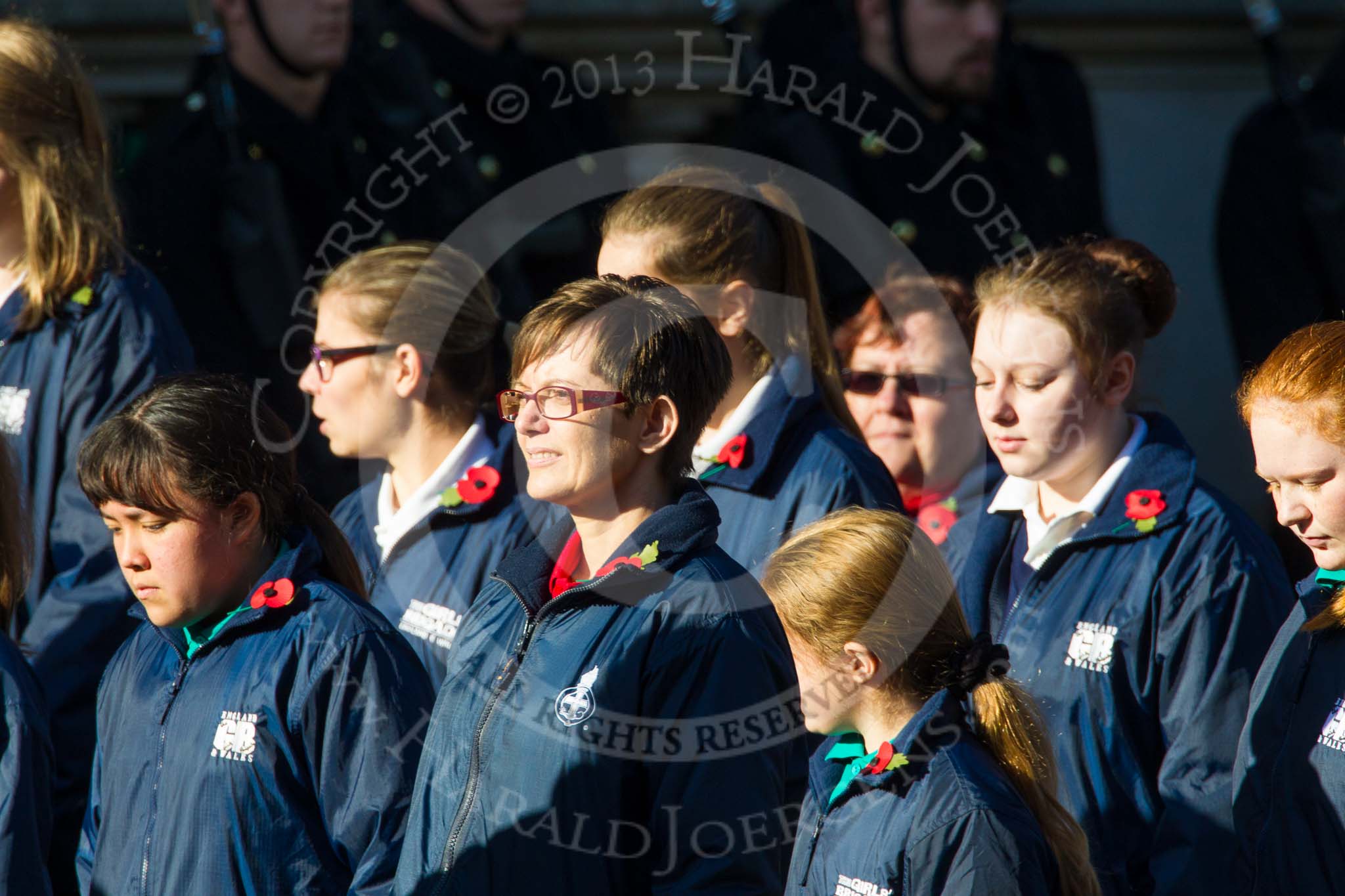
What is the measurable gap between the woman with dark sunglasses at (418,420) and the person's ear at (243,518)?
1.88ft

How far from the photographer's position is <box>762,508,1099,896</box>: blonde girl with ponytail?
2285mm

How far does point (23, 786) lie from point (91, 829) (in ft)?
0.43

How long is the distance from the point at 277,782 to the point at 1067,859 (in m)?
1.14

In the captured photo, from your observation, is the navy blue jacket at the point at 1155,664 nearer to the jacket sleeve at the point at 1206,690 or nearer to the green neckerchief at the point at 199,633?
the jacket sleeve at the point at 1206,690

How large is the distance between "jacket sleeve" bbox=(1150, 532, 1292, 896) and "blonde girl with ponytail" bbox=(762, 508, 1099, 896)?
1.36 feet

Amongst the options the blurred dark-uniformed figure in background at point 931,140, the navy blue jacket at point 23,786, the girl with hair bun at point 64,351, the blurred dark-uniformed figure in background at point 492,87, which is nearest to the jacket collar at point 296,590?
the navy blue jacket at point 23,786

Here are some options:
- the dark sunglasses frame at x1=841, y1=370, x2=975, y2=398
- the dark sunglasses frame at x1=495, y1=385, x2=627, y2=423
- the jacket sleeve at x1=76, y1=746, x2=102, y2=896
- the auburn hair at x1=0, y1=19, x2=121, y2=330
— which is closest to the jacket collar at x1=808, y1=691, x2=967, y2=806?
the dark sunglasses frame at x1=495, y1=385, x2=627, y2=423

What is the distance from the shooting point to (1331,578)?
2488 millimetres

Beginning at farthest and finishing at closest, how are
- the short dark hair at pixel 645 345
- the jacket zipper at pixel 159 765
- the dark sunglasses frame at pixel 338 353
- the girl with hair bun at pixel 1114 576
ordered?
the dark sunglasses frame at pixel 338 353
the girl with hair bun at pixel 1114 576
the jacket zipper at pixel 159 765
the short dark hair at pixel 645 345

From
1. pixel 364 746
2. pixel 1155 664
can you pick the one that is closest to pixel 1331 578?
pixel 1155 664

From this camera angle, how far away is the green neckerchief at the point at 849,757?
2424 mm

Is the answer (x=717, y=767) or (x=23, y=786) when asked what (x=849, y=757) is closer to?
(x=717, y=767)

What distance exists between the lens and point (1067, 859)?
2291 mm

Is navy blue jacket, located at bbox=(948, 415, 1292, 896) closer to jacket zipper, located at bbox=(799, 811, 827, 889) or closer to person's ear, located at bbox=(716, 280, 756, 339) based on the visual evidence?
jacket zipper, located at bbox=(799, 811, 827, 889)
